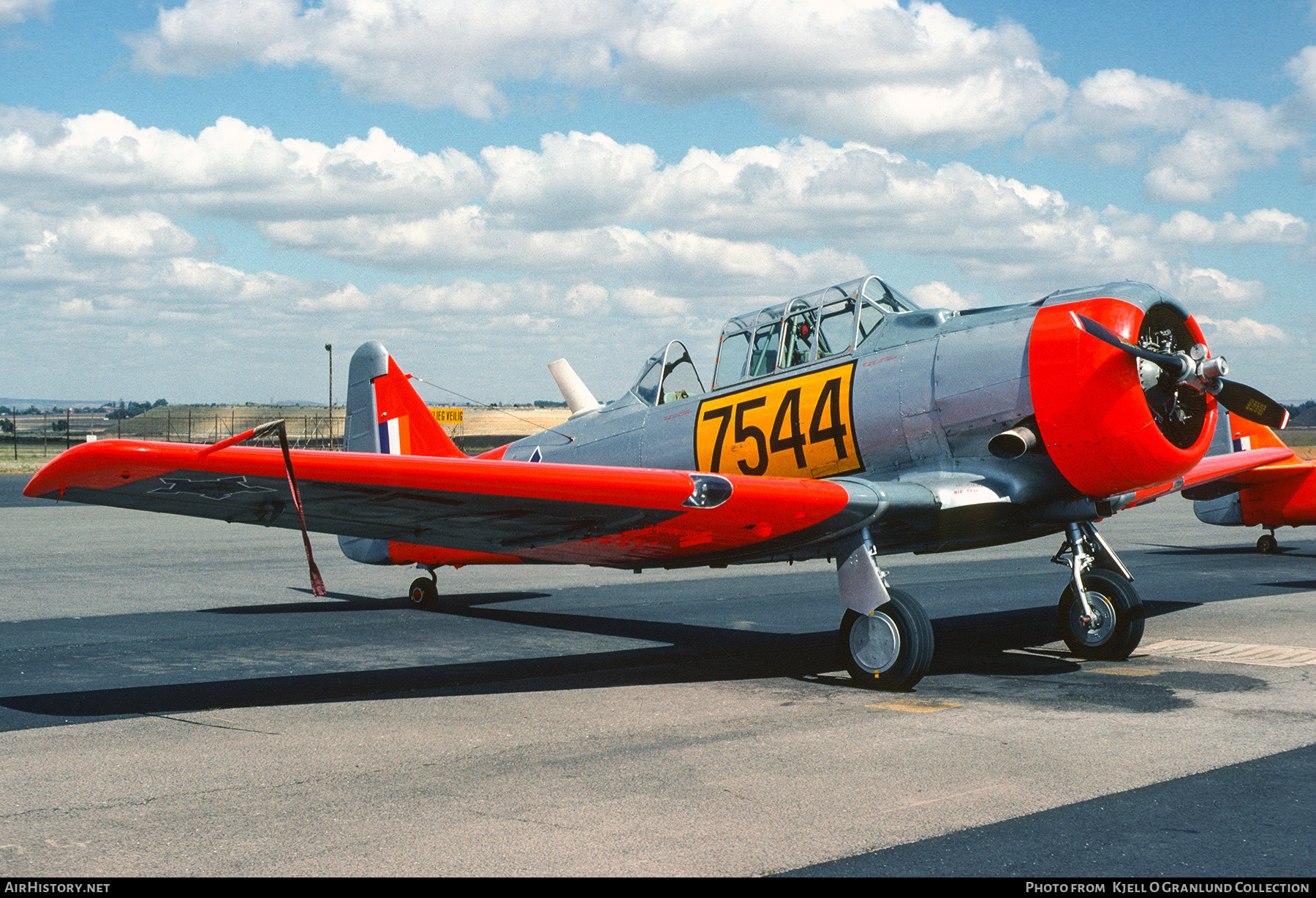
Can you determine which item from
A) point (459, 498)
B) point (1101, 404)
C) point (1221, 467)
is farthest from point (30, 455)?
point (1101, 404)

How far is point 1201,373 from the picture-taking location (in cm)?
688

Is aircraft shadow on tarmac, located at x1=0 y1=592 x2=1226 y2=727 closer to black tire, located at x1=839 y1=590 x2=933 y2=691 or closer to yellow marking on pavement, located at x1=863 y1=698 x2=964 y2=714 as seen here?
black tire, located at x1=839 y1=590 x2=933 y2=691

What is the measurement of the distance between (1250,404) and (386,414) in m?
7.83

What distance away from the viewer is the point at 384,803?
4.54 meters

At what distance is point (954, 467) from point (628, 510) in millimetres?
2206

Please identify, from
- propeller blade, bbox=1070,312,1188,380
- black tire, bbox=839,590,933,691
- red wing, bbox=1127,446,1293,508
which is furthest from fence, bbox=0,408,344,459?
propeller blade, bbox=1070,312,1188,380

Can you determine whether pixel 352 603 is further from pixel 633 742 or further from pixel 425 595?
pixel 633 742

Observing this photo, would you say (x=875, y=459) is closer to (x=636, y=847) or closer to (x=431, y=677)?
(x=431, y=677)

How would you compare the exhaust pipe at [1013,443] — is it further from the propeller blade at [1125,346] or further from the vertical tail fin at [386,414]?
the vertical tail fin at [386,414]

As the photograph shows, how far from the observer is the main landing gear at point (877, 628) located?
6.89m

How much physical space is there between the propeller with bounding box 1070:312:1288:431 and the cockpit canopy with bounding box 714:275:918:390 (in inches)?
60.1

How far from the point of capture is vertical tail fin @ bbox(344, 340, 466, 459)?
1137cm

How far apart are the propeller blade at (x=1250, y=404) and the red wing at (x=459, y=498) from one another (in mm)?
2618
